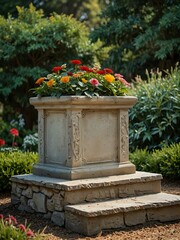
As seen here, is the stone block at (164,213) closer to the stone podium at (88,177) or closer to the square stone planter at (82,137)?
the stone podium at (88,177)

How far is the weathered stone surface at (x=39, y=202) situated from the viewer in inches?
239

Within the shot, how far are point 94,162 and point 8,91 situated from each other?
247 inches

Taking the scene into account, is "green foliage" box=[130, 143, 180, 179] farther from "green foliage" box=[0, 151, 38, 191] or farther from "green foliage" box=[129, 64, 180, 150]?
"green foliage" box=[0, 151, 38, 191]

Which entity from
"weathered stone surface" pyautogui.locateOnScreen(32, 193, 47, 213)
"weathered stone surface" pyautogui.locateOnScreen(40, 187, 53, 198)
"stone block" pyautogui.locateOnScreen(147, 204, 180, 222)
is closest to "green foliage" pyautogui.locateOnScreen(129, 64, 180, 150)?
"stone block" pyautogui.locateOnScreen(147, 204, 180, 222)

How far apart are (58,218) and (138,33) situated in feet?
30.1

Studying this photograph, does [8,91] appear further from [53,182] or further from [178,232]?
[178,232]

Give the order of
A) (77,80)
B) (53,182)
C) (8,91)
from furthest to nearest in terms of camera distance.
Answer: (8,91)
(77,80)
(53,182)

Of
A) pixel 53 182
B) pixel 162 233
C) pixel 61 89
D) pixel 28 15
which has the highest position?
pixel 28 15

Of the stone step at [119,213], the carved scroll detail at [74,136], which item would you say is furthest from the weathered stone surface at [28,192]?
the stone step at [119,213]

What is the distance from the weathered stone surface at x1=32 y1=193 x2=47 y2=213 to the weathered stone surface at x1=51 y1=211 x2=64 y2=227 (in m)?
0.22

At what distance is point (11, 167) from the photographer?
24.6ft

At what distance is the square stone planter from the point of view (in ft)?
19.6

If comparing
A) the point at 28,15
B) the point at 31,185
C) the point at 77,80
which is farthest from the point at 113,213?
the point at 28,15

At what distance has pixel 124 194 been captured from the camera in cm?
609
